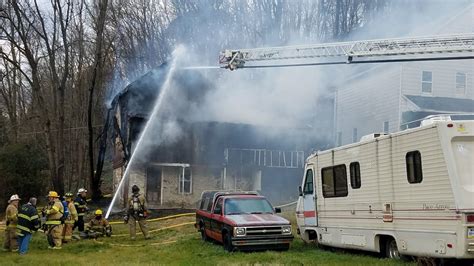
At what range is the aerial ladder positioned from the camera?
1427 centimetres

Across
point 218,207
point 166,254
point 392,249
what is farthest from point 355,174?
point 166,254

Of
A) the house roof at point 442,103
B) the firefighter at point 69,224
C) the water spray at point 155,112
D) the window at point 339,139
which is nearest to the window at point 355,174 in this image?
the firefighter at point 69,224

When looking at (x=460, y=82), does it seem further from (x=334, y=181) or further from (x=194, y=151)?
(x=334, y=181)

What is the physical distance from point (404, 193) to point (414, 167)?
568mm

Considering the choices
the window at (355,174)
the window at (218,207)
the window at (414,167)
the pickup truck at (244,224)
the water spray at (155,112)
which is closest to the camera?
the window at (414,167)

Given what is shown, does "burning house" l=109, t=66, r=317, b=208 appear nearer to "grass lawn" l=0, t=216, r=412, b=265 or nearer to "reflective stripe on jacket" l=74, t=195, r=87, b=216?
"reflective stripe on jacket" l=74, t=195, r=87, b=216

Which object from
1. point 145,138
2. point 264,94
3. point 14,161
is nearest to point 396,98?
point 264,94

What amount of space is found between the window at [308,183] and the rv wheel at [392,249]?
323 cm

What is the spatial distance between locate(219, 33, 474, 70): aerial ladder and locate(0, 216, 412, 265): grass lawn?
18.9 feet

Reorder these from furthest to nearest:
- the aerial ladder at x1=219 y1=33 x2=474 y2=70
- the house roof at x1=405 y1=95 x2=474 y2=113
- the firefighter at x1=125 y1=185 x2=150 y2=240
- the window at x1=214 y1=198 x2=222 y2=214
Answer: the house roof at x1=405 y1=95 x2=474 y2=113, the firefighter at x1=125 y1=185 x2=150 y2=240, the aerial ladder at x1=219 y1=33 x2=474 y2=70, the window at x1=214 y1=198 x2=222 y2=214

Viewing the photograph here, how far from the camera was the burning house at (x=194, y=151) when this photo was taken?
86.0ft

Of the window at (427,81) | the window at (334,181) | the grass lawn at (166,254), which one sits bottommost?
the grass lawn at (166,254)

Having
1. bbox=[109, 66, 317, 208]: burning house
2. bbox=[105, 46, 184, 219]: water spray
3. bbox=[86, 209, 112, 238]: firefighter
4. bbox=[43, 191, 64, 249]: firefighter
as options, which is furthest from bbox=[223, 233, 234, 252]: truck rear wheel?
bbox=[109, 66, 317, 208]: burning house

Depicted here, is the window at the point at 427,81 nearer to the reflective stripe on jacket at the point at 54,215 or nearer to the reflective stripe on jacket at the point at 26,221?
the reflective stripe on jacket at the point at 54,215
